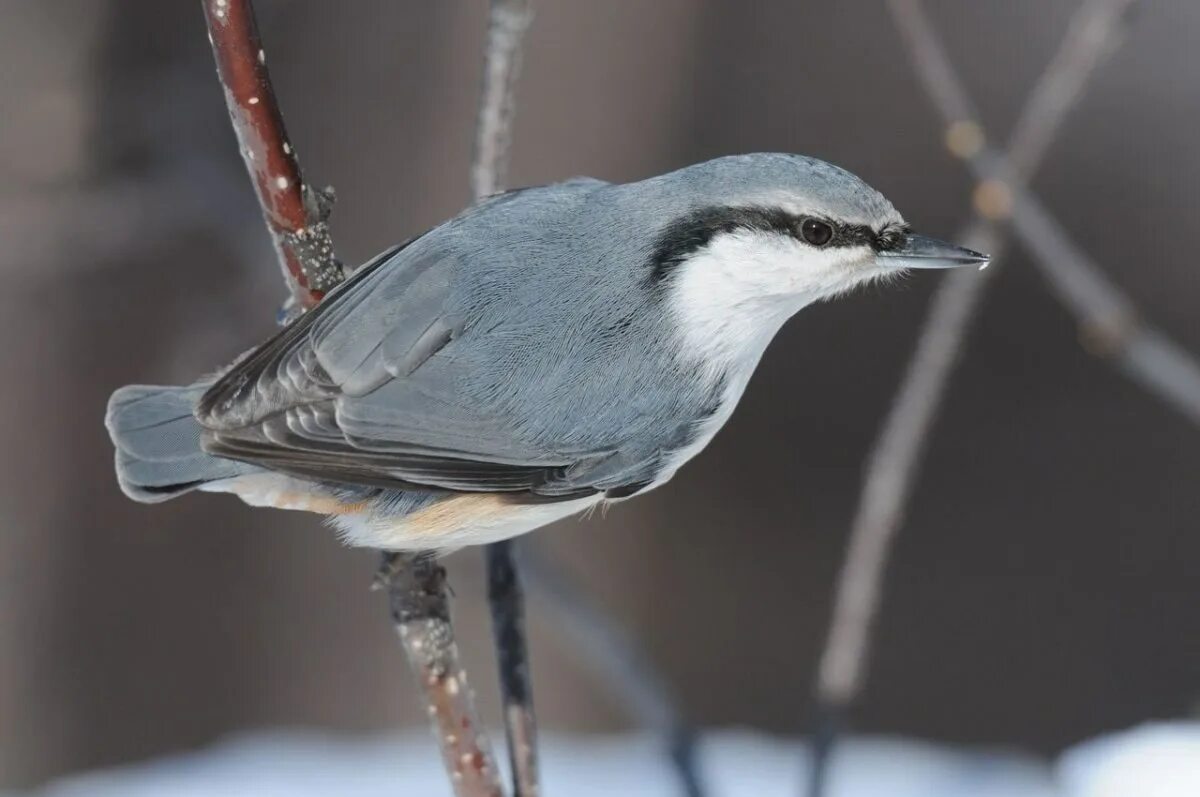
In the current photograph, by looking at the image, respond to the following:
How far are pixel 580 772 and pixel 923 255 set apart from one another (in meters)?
1.48

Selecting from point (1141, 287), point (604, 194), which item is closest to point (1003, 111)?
point (1141, 287)

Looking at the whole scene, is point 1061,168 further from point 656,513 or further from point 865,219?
point 865,219

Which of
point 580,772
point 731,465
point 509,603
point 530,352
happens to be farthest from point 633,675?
point 731,465

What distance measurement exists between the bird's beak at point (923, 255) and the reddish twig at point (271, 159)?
505 mm

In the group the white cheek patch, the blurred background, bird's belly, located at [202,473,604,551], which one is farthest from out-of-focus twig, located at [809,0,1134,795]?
the blurred background

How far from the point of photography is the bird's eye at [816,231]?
118 cm

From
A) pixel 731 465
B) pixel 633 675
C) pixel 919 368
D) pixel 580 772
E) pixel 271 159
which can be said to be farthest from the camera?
pixel 731 465

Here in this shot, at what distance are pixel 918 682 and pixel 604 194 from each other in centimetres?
208

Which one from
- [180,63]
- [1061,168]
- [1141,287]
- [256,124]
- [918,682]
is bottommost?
[256,124]

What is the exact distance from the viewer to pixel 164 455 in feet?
4.14

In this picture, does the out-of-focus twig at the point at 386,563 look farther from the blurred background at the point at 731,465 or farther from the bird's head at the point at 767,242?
the blurred background at the point at 731,465

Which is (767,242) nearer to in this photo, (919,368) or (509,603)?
(919,368)

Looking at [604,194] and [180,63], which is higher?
[180,63]

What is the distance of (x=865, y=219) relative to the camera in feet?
3.84
